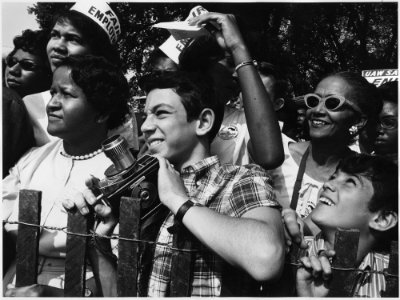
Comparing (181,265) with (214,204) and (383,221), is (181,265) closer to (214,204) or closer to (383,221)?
(214,204)

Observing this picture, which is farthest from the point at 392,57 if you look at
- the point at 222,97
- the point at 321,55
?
the point at 222,97

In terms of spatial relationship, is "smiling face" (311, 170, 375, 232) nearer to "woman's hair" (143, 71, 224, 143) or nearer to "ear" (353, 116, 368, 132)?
"woman's hair" (143, 71, 224, 143)

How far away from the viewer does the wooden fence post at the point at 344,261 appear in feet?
5.67

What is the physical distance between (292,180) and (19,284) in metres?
1.45

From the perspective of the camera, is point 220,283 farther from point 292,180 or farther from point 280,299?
point 292,180

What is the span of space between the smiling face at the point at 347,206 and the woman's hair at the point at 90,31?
5.41ft

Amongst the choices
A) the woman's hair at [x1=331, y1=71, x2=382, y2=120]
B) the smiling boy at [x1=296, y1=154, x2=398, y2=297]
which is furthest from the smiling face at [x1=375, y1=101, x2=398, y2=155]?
the smiling boy at [x1=296, y1=154, x2=398, y2=297]

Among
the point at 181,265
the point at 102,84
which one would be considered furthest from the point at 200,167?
the point at 102,84

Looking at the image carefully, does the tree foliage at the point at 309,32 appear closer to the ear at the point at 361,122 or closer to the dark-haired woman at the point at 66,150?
the ear at the point at 361,122

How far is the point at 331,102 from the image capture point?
2.78 metres

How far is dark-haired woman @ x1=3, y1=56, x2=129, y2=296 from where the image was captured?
7.70ft

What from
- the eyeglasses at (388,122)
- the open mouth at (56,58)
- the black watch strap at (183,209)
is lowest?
the black watch strap at (183,209)

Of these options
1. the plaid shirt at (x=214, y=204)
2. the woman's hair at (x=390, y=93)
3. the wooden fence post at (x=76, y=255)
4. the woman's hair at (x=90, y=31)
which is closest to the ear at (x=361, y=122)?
the woman's hair at (x=390, y=93)

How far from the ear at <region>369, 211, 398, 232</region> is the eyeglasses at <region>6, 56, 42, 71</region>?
2375 mm
